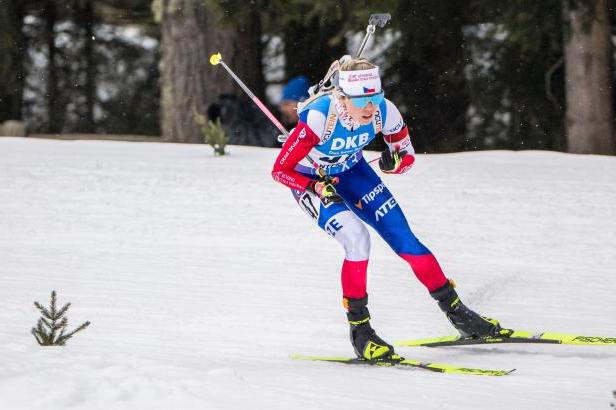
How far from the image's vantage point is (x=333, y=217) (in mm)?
5902

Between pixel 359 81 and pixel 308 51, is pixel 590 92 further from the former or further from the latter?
pixel 359 81

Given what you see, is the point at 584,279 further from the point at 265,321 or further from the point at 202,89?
the point at 202,89

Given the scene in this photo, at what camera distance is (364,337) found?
584cm

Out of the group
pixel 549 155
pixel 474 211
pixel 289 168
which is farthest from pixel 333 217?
pixel 549 155

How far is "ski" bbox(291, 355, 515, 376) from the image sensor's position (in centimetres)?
546

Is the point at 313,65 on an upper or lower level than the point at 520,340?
upper

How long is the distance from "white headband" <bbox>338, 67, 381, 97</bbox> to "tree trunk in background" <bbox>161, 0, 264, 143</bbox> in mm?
8912

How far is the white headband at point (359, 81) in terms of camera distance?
5.81m

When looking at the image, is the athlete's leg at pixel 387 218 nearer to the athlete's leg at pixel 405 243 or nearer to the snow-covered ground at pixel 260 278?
the athlete's leg at pixel 405 243

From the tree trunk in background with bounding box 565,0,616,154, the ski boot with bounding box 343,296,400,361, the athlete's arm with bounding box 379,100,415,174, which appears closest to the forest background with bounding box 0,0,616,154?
the tree trunk in background with bounding box 565,0,616,154

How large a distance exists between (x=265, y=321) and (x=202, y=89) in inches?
333

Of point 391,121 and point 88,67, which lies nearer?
point 391,121

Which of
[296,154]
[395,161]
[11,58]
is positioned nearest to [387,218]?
[395,161]

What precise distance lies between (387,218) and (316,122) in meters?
0.67
